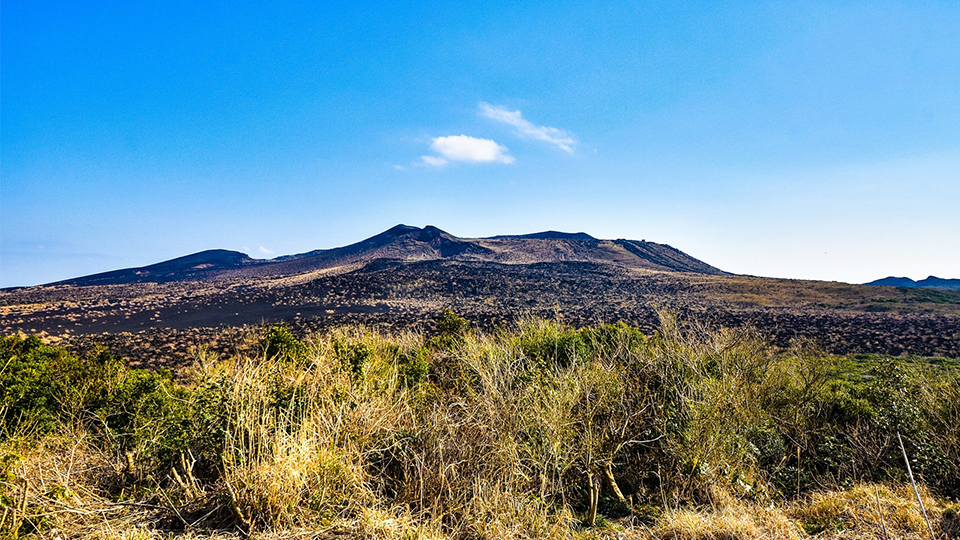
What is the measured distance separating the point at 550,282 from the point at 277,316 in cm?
3407

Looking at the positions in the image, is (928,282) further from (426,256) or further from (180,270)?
(180,270)

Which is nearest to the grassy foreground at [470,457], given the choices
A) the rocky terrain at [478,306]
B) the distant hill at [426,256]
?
the rocky terrain at [478,306]

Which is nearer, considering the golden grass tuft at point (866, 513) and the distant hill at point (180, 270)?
the golden grass tuft at point (866, 513)

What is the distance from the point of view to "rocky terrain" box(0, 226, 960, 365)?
26344mm

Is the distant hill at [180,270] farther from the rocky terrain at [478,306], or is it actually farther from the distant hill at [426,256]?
the rocky terrain at [478,306]

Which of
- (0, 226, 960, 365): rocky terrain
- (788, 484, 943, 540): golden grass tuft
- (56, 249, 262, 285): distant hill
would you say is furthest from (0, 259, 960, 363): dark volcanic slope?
(56, 249, 262, 285): distant hill

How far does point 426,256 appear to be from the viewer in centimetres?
9219

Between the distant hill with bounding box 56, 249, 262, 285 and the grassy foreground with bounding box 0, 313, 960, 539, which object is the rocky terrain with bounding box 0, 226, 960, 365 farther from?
the distant hill with bounding box 56, 249, 262, 285

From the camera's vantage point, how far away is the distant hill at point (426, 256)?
285ft

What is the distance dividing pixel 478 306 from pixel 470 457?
4029cm

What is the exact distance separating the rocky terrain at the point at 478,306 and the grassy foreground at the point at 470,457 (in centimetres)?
1869

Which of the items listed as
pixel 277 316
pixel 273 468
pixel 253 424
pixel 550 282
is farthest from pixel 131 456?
pixel 550 282

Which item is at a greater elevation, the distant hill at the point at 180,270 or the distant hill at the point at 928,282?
the distant hill at the point at 180,270

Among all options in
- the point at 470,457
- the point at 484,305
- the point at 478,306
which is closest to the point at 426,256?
the point at 484,305
